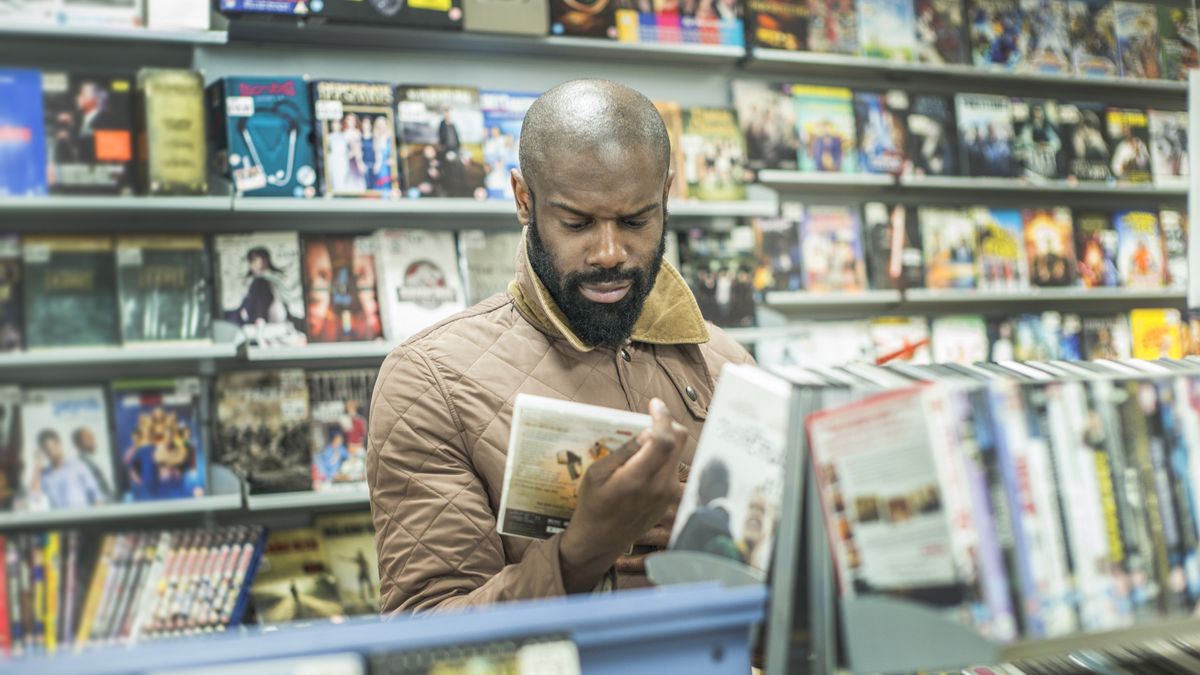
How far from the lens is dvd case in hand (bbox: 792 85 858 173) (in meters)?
4.00

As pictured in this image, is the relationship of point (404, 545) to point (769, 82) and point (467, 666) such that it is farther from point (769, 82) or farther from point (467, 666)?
point (769, 82)

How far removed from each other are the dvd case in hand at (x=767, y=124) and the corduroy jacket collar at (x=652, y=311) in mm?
2076

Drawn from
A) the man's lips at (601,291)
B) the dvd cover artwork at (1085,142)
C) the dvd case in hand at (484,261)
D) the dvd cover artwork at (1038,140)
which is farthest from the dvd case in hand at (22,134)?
the dvd cover artwork at (1085,142)

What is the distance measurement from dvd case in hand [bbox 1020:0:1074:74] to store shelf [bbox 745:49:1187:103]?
2.5 inches

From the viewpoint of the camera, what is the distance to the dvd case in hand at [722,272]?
3727 mm

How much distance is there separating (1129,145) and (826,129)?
1417 millimetres

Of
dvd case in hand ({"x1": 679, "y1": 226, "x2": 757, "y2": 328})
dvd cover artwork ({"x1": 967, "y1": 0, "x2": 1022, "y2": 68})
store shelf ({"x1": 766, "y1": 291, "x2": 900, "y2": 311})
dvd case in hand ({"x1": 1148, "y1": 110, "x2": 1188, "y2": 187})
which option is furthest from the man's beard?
dvd case in hand ({"x1": 1148, "y1": 110, "x2": 1188, "y2": 187})

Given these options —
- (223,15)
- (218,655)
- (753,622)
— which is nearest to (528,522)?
(753,622)

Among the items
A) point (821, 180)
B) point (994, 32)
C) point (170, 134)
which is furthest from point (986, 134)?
point (170, 134)

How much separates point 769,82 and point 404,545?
293 centimetres

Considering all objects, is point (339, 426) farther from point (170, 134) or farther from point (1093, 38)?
point (1093, 38)

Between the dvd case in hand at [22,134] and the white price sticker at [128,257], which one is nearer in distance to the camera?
the dvd case in hand at [22,134]

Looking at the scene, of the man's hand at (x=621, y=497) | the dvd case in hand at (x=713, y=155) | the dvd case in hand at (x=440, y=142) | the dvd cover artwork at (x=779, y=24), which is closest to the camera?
the man's hand at (x=621, y=497)

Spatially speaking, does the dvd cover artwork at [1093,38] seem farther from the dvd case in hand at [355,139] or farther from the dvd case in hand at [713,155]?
the dvd case in hand at [355,139]
